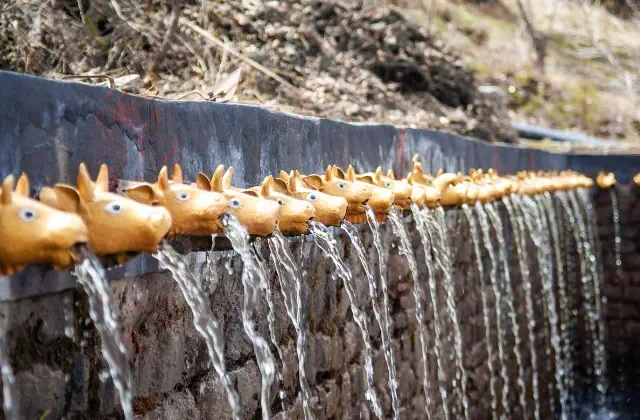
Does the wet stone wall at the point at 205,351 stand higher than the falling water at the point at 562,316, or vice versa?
the wet stone wall at the point at 205,351

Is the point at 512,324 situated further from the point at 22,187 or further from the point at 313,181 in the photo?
the point at 22,187

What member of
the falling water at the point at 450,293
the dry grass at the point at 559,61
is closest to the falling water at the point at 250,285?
the falling water at the point at 450,293

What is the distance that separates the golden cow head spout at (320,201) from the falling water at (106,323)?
0.94 meters

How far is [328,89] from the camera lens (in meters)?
7.55

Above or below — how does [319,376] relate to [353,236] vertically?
below

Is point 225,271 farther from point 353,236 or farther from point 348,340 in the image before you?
point 348,340

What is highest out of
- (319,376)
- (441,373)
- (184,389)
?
(184,389)

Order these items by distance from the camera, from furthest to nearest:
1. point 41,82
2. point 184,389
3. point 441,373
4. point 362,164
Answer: point 441,373 < point 362,164 < point 184,389 < point 41,82

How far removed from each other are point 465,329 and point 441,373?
2.61 ft

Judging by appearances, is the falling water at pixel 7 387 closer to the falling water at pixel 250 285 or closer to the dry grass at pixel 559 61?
the falling water at pixel 250 285

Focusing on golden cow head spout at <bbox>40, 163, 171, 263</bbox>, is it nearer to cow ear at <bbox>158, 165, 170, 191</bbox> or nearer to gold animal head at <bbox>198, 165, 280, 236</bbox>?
cow ear at <bbox>158, 165, 170, 191</bbox>

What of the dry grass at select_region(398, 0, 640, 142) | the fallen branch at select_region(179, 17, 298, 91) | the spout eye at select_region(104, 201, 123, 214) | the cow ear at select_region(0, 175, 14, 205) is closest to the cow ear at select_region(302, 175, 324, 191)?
the spout eye at select_region(104, 201, 123, 214)

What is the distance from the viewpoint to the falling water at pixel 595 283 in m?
9.15

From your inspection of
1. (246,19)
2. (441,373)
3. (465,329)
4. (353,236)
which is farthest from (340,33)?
(353,236)
